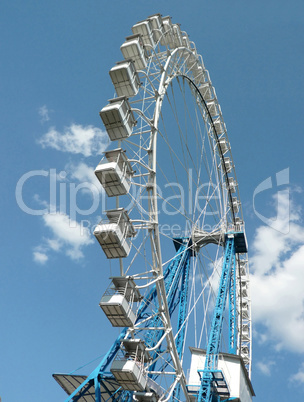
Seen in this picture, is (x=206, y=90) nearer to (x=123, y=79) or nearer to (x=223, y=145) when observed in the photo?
(x=223, y=145)

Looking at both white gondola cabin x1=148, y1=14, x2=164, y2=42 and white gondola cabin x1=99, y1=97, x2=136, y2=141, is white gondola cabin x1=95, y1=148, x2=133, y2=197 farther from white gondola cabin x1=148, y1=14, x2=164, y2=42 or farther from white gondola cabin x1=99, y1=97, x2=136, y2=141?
white gondola cabin x1=148, y1=14, x2=164, y2=42

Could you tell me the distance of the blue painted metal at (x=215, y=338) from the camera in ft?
86.8

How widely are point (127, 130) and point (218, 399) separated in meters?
16.4

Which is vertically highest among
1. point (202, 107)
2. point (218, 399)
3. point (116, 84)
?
point (202, 107)

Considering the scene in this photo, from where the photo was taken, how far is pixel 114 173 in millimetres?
21281

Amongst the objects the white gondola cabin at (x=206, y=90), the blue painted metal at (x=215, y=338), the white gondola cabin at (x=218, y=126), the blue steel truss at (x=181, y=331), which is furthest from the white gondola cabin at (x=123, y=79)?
the white gondola cabin at (x=218, y=126)

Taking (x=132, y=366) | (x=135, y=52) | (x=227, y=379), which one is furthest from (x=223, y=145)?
(x=132, y=366)

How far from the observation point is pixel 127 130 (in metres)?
22.4

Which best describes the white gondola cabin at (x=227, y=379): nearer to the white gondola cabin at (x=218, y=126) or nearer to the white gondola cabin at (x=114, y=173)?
the white gondola cabin at (x=114, y=173)

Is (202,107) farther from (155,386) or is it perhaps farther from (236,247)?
(155,386)

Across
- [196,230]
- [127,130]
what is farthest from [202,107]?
[127,130]

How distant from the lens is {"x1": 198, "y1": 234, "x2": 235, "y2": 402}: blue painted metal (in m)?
26.5

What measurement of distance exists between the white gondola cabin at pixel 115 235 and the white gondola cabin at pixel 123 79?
19.4 feet

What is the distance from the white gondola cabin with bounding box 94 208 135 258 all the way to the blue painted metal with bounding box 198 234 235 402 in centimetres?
992
